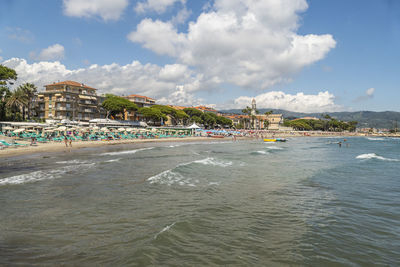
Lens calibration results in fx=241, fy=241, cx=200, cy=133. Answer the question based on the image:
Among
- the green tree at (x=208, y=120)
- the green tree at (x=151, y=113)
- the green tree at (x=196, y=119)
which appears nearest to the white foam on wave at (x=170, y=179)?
the green tree at (x=151, y=113)

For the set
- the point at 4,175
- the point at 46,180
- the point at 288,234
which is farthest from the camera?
the point at 4,175

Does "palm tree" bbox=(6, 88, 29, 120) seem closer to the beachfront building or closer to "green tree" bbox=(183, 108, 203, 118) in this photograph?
Answer: the beachfront building

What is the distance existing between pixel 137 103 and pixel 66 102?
84.6 feet

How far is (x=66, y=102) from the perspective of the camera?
64500 mm

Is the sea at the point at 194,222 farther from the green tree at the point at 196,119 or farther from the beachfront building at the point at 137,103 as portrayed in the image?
the green tree at the point at 196,119

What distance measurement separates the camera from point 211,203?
30.2 feet

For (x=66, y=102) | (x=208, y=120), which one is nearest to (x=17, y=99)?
(x=66, y=102)

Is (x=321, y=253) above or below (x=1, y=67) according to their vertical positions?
below

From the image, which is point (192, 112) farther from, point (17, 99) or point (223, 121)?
point (17, 99)

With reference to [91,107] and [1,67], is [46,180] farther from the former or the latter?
[91,107]

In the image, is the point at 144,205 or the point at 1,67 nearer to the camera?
the point at 144,205

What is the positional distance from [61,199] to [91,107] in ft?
218

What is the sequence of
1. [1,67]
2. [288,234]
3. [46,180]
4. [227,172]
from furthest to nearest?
[1,67] < [227,172] < [46,180] < [288,234]

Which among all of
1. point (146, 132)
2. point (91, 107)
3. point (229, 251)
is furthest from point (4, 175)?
point (91, 107)
